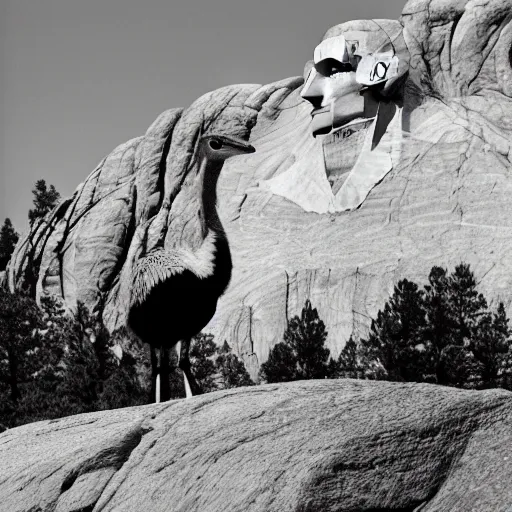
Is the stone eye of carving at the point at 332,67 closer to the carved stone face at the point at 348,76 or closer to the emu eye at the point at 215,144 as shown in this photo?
the carved stone face at the point at 348,76

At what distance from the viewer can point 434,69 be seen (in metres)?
40.6

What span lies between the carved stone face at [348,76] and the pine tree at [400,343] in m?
13.0

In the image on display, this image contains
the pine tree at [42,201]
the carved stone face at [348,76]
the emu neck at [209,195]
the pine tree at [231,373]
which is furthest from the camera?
the pine tree at [42,201]

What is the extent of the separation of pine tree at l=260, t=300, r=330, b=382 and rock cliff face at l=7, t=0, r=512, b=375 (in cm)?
640

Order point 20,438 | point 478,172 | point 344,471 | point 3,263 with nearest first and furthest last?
point 344,471, point 20,438, point 478,172, point 3,263

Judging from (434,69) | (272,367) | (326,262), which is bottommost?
(272,367)

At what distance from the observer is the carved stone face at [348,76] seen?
38.7m

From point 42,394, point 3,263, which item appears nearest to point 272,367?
point 42,394

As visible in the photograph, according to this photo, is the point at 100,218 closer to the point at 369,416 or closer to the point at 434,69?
the point at 434,69

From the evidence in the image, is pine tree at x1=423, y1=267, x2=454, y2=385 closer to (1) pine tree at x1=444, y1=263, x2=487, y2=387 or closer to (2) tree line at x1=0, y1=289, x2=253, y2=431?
(1) pine tree at x1=444, y1=263, x2=487, y2=387

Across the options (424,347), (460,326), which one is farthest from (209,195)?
(460,326)

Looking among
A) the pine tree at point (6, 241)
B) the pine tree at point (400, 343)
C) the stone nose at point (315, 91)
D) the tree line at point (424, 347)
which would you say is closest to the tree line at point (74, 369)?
the tree line at point (424, 347)

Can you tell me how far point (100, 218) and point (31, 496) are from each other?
3497 cm

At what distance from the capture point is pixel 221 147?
1358 centimetres
